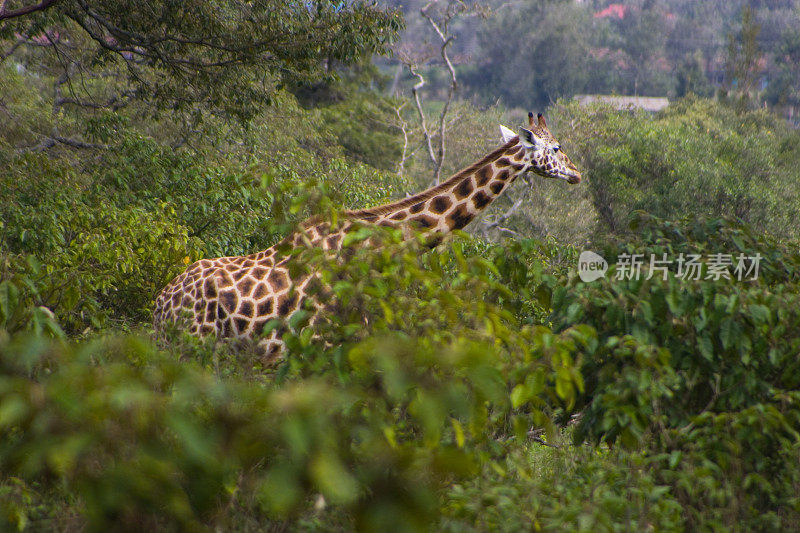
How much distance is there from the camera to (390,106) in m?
29.7

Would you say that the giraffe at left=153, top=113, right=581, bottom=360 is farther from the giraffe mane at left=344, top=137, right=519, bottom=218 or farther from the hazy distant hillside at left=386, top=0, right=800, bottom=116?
the hazy distant hillside at left=386, top=0, right=800, bottom=116

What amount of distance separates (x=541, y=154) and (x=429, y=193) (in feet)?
5.57

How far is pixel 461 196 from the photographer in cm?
831

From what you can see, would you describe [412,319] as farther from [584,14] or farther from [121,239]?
[584,14]

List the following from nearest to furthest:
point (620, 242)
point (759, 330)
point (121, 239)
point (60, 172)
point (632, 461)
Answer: point (632, 461)
point (759, 330)
point (620, 242)
point (121, 239)
point (60, 172)

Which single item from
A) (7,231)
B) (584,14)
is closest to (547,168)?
(7,231)

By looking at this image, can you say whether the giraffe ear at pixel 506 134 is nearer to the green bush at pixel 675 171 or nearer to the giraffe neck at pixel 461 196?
the giraffe neck at pixel 461 196

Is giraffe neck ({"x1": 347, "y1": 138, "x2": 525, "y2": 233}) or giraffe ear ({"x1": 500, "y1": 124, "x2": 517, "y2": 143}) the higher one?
Answer: giraffe ear ({"x1": 500, "y1": 124, "x2": 517, "y2": 143})

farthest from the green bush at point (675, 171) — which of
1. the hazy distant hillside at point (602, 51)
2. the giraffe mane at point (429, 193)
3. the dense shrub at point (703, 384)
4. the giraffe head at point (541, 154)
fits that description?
the hazy distant hillside at point (602, 51)

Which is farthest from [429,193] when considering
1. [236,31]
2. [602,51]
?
[602,51]

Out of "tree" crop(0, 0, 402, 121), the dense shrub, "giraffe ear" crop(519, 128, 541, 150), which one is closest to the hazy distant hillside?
"tree" crop(0, 0, 402, 121)

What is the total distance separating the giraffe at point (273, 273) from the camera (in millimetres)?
7207

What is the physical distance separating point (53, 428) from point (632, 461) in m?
2.58

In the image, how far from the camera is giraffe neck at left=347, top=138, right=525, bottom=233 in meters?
7.86
